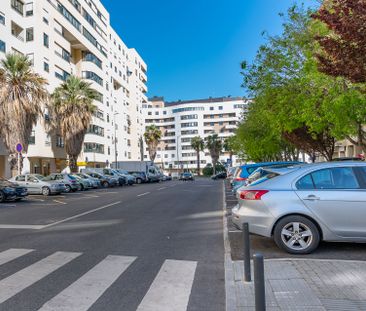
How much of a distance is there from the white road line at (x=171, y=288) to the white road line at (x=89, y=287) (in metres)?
0.63

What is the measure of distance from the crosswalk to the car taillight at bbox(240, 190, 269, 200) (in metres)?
1.54

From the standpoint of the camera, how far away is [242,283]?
4895 millimetres

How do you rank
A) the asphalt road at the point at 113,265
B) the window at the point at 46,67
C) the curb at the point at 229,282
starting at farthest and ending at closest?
1. the window at the point at 46,67
2. the asphalt road at the point at 113,265
3. the curb at the point at 229,282

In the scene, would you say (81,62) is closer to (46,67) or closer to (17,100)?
(46,67)

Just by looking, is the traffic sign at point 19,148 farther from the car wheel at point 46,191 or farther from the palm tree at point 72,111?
the palm tree at point 72,111

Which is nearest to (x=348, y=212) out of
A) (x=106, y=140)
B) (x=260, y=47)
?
(x=260, y=47)

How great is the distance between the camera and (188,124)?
11444 cm

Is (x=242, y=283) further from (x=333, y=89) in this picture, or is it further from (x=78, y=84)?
(x=78, y=84)

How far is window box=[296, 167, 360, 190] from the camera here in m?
6.38

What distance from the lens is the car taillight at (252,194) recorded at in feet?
21.6

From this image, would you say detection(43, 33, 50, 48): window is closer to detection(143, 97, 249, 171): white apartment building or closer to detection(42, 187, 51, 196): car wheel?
detection(42, 187, 51, 196): car wheel

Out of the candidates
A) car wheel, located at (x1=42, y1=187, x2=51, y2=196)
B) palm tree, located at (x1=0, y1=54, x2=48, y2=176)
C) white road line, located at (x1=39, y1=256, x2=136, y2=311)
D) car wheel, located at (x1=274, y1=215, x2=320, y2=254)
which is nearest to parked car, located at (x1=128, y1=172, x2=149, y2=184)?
palm tree, located at (x1=0, y1=54, x2=48, y2=176)

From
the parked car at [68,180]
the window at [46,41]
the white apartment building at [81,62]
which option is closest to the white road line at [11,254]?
the parked car at [68,180]

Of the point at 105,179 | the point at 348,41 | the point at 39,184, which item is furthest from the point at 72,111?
the point at 348,41
